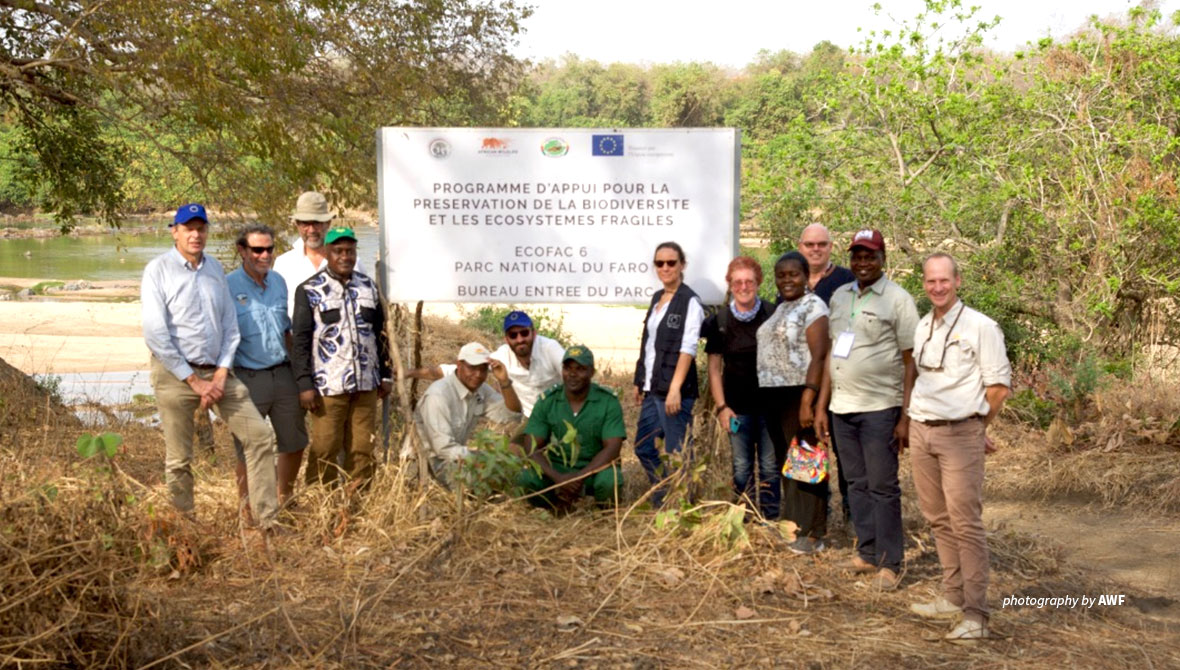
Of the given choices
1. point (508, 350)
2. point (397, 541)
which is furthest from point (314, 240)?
point (397, 541)

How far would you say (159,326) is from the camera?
5.55 metres

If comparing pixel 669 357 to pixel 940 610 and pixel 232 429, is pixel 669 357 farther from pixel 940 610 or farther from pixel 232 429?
pixel 232 429

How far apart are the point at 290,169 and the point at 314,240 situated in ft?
10.3

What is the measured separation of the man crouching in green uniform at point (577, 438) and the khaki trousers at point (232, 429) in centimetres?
126

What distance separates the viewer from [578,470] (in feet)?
20.3

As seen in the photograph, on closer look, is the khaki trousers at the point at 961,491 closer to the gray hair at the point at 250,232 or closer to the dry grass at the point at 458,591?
the dry grass at the point at 458,591

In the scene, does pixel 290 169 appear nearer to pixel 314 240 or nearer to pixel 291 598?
pixel 314 240

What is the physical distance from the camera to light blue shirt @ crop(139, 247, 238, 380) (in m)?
5.55

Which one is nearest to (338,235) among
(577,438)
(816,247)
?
(577,438)

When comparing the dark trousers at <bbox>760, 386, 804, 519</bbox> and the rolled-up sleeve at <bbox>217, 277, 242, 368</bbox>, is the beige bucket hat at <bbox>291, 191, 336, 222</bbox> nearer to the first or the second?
the rolled-up sleeve at <bbox>217, 277, 242, 368</bbox>

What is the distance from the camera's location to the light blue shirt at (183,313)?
5.55 metres

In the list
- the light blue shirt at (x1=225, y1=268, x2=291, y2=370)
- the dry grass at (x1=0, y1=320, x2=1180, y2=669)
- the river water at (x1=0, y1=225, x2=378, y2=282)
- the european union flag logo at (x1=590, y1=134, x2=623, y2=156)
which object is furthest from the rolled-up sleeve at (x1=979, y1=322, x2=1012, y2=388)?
the river water at (x1=0, y1=225, x2=378, y2=282)

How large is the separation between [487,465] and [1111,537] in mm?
4007

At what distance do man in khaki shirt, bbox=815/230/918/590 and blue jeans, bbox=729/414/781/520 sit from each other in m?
0.50
